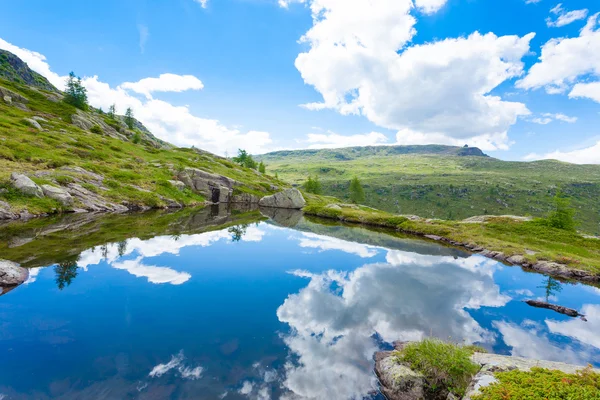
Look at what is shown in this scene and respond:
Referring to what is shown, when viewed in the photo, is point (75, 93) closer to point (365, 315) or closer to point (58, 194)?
point (58, 194)

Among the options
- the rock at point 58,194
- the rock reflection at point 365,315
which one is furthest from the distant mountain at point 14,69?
the rock reflection at point 365,315

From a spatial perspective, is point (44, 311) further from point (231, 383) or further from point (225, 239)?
point (225, 239)

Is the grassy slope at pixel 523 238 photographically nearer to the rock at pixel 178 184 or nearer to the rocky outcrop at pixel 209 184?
the rocky outcrop at pixel 209 184

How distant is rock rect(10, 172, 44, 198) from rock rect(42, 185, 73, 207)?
1328mm

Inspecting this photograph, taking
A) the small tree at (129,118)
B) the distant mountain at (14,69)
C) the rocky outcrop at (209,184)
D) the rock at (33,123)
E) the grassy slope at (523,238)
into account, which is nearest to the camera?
the grassy slope at (523,238)

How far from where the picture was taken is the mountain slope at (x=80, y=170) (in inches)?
1686

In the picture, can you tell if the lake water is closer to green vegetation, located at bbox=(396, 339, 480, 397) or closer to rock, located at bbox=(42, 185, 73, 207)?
green vegetation, located at bbox=(396, 339, 480, 397)

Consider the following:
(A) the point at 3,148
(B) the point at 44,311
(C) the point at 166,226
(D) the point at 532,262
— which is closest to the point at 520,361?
(B) the point at 44,311

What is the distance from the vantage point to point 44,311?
14672 millimetres

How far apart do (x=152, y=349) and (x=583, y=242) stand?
59507 millimetres

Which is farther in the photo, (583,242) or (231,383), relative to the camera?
(583,242)

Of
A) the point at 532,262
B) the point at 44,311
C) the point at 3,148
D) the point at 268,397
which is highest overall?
the point at 3,148

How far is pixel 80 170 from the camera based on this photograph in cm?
5275

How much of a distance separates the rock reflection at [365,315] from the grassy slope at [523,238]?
14323 millimetres
